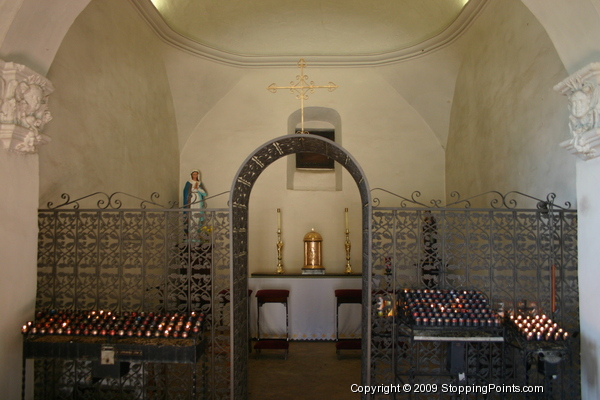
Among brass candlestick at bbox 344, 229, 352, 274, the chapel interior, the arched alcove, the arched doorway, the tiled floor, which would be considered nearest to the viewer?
the chapel interior

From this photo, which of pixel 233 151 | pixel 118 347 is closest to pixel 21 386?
pixel 118 347

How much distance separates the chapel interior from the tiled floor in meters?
0.07

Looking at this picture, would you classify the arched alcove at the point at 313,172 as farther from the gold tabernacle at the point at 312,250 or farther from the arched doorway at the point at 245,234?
the arched doorway at the point at 245,234

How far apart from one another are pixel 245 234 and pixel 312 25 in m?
4.58

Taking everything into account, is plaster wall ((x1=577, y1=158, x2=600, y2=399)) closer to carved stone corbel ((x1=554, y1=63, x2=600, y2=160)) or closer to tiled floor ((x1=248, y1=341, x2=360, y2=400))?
carved stone corbel ((x1=554, y1=63, x2=600, y2=160))

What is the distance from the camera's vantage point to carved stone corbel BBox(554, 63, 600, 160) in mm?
3871

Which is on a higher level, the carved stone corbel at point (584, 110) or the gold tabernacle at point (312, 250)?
the carved stone corbel at point (584, 110)

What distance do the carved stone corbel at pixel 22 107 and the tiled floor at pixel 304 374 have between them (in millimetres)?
3837

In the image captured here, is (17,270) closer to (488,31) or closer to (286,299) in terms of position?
(286,299)

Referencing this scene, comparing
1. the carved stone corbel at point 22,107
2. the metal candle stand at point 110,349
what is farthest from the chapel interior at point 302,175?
the metal candle stand at point 110,349

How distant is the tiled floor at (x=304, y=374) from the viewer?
5.61m

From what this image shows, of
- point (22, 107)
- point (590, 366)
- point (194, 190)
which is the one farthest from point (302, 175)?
point (590, 366)

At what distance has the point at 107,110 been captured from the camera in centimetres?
622

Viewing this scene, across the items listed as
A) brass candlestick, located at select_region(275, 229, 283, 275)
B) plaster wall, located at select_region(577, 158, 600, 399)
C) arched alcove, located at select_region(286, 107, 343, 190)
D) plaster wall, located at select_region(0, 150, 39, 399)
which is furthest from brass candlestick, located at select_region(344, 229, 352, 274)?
plaster wall, located at select_region(0, 150, 39, 399)
